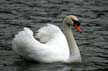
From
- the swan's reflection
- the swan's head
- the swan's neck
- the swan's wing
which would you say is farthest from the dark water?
the swan's head

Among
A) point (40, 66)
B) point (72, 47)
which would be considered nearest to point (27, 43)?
point (40, 66)

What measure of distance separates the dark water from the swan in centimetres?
22

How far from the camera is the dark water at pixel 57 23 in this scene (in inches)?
504

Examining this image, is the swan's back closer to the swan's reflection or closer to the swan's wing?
the swan's wing

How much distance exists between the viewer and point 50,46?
43.0 feet

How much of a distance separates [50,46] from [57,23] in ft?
13.9

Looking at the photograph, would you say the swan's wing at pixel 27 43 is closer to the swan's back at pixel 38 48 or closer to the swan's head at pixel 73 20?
the swan's back at pixel 38 48

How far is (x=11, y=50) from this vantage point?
14156mm

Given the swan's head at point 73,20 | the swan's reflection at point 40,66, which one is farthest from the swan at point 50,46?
the swan's reflection at point 40,66

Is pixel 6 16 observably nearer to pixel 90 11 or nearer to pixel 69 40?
pixel 90 11

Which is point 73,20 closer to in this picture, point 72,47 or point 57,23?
point 72,47

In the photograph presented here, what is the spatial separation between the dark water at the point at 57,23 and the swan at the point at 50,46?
0.22 m

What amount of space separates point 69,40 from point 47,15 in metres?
5.37

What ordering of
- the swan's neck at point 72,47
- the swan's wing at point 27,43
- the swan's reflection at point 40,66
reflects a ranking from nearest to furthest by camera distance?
1. the swan's reflection at point 40,66
2. the swan's wing at point 27,43
3. the swan's neck at point 72,47
